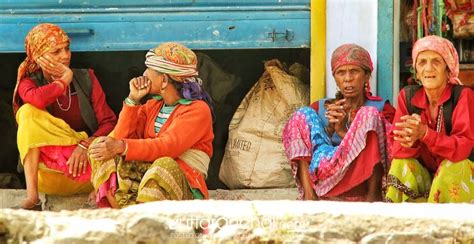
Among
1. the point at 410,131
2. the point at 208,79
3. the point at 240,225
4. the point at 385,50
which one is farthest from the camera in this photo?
the point at 208,79

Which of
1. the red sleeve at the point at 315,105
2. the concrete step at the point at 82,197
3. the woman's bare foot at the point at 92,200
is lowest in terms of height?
the concrete step at the point at 82,197

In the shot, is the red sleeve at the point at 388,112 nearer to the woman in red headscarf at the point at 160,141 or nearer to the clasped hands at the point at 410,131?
the clasped hands at the point at 410,131

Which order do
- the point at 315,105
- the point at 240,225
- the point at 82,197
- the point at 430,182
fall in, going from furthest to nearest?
the point at 82,197 < the point at 315,105 < the point at 430,182 < the point at 240,225

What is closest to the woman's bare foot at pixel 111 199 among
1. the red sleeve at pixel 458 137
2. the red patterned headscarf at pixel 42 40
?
the red patterned headscarf at pixel 42 40

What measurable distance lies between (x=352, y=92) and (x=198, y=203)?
97.7 inches

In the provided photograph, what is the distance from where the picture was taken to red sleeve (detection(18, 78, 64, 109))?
694 cm

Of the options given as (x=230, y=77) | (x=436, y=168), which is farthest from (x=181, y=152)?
(x=230, y=77)

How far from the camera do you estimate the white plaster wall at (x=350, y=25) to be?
7281 millimetres

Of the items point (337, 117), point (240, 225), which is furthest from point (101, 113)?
point (240, 225)

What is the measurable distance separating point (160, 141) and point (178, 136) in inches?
4.0

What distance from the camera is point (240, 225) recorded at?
4.33 m

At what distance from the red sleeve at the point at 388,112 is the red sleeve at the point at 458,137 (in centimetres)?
52

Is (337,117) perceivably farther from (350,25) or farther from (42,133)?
(42,133)

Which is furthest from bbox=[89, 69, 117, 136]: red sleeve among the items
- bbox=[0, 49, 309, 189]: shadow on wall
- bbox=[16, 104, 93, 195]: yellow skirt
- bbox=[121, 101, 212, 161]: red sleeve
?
bbox=[0, 49, 309, 189]: shadow on wall
